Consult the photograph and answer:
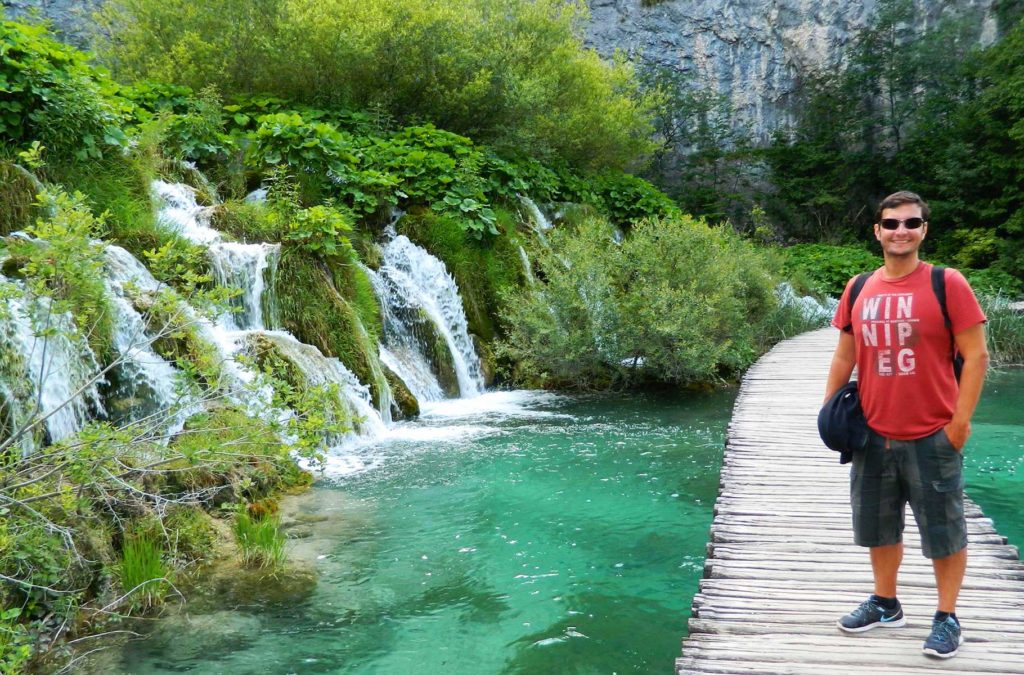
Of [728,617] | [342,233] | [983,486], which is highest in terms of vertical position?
[342,233]

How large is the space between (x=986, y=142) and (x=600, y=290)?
19.0 metres

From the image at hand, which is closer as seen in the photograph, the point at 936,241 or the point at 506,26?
the point at 506,26

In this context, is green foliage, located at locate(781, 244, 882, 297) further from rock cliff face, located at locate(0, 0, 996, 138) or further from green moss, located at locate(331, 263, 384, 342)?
green moss, located at locate(331, 263, 384, 342)

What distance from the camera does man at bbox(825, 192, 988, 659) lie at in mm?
2891

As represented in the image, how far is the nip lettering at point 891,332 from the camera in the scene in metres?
2.95

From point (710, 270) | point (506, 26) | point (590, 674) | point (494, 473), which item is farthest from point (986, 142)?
point (590, 674)

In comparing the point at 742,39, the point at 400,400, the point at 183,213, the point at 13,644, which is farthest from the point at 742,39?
the point at 13,644

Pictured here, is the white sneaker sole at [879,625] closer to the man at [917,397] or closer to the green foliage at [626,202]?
the man at [917,397]

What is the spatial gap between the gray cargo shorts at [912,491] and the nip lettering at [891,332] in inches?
11.4

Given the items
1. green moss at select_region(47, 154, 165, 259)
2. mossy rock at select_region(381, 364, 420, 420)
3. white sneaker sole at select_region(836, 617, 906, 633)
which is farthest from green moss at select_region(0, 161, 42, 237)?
white sneaker sole at select_region(836, 617, 906, 633)

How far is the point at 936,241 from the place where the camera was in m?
24.8

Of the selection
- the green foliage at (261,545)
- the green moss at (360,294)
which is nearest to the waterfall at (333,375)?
the green moss at (360,294)

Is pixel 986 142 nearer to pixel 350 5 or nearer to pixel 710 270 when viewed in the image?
pixel 710 270

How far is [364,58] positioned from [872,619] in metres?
14.1
